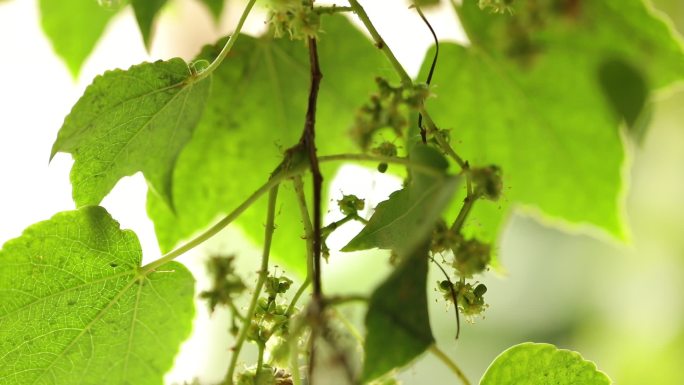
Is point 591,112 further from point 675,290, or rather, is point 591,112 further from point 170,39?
point 675,290

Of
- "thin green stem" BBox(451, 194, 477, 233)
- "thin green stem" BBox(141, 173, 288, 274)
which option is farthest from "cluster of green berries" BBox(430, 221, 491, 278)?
"thin green stem" BBox(141, 173, 288, 274)

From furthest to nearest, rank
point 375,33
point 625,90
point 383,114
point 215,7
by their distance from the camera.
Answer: point 215,7 < point 375,33 < point 383,114 < point 625,90

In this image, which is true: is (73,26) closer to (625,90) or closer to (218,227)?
(218,227)

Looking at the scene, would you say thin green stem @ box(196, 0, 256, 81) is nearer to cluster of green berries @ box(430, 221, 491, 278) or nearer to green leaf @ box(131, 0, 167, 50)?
green leaf @ box(131, 0, 167, 50)

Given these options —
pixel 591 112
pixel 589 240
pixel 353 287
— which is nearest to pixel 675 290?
pixel 589 240

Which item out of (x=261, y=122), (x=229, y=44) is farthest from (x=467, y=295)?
(x=261, y=122)

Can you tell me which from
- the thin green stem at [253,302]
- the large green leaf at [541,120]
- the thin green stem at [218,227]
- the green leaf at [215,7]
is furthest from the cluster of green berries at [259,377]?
the green leaf at [215,7]
